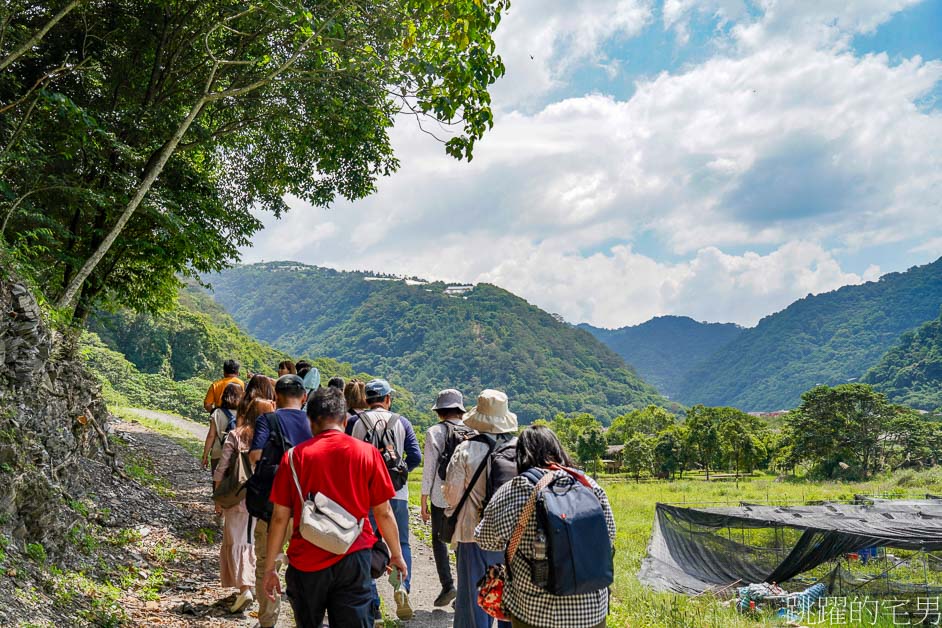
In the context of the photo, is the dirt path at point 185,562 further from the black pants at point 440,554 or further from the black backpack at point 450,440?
the black backpack at point 450,440

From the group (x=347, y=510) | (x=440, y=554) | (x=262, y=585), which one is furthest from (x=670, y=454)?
(x=347, y=510)

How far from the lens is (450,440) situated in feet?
15.1

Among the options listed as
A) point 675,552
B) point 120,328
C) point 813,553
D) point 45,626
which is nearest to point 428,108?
point 45,626

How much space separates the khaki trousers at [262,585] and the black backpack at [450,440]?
3.67 ft

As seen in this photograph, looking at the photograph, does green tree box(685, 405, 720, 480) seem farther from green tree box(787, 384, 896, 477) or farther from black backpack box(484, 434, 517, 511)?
black backpack box(484, 434, 517, 511)

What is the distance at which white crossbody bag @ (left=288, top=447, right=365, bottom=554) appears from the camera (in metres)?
2.83

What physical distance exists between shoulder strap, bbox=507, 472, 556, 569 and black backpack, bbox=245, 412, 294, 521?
1.61 meters

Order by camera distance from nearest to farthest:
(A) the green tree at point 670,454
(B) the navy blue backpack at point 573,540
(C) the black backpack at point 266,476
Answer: (B) the navy blue backpack at point 573,540 < (C) the black backpack at point 266,476 < (A) the green tree at point 670,454

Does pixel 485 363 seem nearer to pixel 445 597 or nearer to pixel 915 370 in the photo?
pixel 915 370

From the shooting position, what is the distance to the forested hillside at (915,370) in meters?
130

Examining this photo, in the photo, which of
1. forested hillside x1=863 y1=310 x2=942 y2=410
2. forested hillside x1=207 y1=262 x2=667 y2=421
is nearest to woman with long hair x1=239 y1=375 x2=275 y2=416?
forested hillside x1=207 y1=262 x2=667 y2=421

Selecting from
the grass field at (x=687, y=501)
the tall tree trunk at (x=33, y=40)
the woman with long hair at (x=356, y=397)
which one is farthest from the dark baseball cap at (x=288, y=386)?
the tall tree trunk at (x=33, y=40)

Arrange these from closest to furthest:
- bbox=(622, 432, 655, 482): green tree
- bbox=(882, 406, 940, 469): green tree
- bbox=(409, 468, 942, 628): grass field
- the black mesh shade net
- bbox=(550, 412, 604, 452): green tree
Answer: bbox=(409, 468, 942, 628): grass field < the black mesh shade net < bbox=(882, 406, 940, 469): green tree < bbox=(622, 432, 655, 482): green tree < bbox=(550, 412, 604, 452): green tree

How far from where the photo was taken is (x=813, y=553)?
33.7ft
